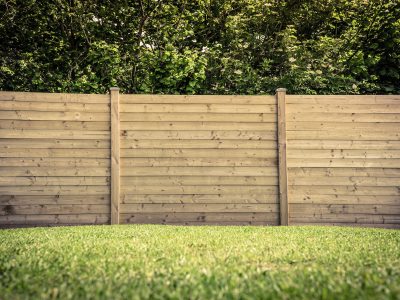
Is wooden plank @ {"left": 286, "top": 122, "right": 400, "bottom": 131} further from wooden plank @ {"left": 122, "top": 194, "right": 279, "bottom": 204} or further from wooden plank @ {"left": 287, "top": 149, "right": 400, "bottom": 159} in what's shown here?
wooden plank @ {"left": 122, "top": 194, "right": 279, "bottom": 204}

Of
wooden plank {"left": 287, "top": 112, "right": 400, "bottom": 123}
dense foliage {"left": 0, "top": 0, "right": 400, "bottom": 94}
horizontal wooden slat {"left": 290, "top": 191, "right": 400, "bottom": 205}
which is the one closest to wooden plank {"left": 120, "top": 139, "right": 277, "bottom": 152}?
wooden plank {"left": 287, "top": 112, "right": 400, "bottom": 123}

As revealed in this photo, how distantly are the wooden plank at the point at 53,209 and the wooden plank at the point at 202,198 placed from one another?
13.9 inches

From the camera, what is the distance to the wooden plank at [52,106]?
232 inches

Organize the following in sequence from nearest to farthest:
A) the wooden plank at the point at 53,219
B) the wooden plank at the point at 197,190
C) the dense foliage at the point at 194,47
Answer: the wooden plank at the point at 53,219
the wooden plank at the point at 197,190
the dense foliage at the point at 194,47

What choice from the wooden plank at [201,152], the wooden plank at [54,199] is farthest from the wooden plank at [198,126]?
the wooden plank at [54,199]

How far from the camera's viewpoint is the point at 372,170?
6121mm

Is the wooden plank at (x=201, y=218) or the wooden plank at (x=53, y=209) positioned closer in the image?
the wooden plank at (x=53, y=209)

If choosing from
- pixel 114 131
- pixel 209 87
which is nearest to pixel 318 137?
pixel 209 87

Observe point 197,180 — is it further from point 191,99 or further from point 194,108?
point 191,99

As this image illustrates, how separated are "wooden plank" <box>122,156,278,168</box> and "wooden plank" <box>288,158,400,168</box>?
488 millimetres

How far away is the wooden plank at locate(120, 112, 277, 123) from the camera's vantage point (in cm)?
611

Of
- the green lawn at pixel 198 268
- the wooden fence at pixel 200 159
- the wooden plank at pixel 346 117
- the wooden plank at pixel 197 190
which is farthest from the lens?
the wooden plank at pixel 346 117

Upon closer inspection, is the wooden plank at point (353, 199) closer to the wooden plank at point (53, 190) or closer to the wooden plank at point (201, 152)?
the wooden plank at point (201, 152)

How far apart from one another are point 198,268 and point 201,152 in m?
3.66
